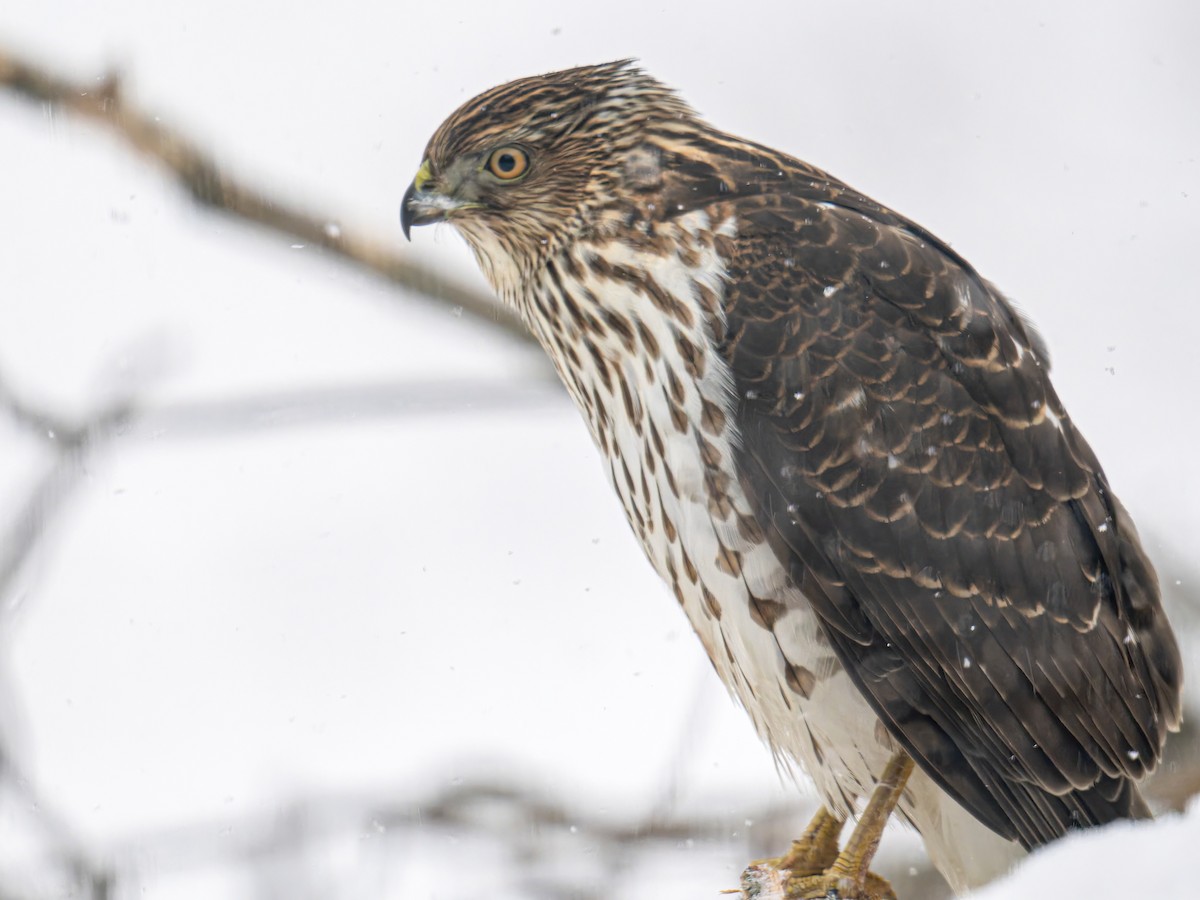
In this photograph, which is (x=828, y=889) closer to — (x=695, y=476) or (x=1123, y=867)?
(x=695, y=476)

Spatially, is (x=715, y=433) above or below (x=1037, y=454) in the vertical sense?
below

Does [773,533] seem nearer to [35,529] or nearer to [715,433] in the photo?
[715,433]

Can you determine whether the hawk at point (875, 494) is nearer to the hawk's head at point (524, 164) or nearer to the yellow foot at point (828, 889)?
the yellow foot at point (828, 889)

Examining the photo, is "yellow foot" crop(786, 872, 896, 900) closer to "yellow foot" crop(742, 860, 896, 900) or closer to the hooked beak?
"yellow foot" crop(742, 860, 896, 900)

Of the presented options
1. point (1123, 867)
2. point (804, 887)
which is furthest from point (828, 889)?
Answer: point (1123, 867)

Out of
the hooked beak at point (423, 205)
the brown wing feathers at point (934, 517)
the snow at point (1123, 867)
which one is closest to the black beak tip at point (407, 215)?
the hooked beak at point (423, 205)

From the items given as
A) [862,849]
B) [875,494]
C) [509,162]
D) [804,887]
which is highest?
[509,162]

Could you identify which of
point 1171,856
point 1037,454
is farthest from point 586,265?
point 1171,856
